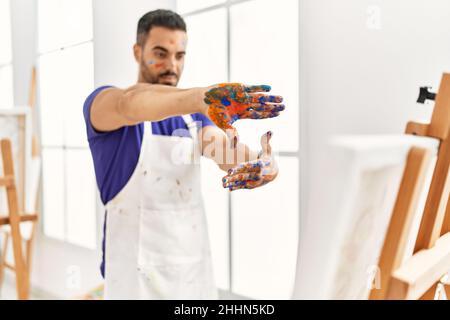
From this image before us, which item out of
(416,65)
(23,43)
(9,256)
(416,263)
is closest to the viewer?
(416,263)

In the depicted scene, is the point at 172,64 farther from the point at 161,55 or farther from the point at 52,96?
the point at 52,96

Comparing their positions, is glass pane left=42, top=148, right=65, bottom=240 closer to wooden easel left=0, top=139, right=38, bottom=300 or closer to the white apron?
wooden easel left=0, top=139, right=38, bottom=300

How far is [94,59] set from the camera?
69 cm

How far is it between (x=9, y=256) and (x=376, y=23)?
4.02 ft

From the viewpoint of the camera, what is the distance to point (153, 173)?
63 cm

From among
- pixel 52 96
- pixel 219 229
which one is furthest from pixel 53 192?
pixel 219 229

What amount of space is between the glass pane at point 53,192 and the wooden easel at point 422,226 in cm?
75

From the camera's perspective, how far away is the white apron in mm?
627

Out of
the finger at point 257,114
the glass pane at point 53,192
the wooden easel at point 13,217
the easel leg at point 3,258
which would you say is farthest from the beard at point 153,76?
the easel leg at point 3,258

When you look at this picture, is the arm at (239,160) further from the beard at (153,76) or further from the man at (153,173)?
the beard at (153,76)

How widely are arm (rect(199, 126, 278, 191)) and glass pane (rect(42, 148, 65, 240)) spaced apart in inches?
16.4

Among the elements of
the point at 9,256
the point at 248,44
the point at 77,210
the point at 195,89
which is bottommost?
the point at 9,256
